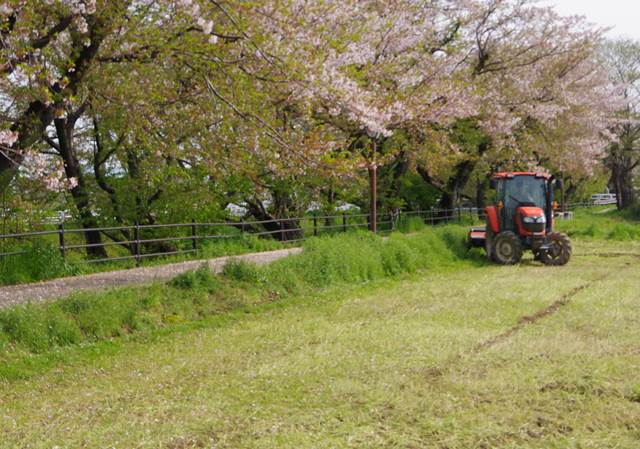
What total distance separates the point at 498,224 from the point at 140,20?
430 inches

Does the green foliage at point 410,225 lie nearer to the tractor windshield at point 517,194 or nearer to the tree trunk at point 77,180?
the tractor windshield at point 517,194

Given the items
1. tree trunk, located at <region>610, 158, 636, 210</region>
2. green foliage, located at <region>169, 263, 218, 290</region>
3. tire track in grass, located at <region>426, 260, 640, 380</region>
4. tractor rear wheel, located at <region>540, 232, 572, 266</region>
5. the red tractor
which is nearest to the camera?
tire track in grass, located at <region>426, 260, 640, 380</region>

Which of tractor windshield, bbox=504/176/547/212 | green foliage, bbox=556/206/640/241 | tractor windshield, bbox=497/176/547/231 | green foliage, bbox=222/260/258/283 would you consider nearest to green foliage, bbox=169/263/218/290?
green foliage, bbox=222/260/258/283

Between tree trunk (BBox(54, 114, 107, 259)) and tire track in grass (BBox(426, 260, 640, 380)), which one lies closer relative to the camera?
Result: tire track in grass (BBox(426, 260, 640, 380))

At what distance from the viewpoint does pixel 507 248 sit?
690 inches

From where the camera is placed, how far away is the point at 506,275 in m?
15.1

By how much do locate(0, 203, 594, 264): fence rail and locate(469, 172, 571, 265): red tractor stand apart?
486 cm

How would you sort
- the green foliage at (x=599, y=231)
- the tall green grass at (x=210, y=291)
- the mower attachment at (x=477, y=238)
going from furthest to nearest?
the green foliage at (x=599, y=231) < the mower attachment at (x=477, y=238) < the tall green grass at (x=210, y=291)

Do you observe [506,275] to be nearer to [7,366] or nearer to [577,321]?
[577,321]

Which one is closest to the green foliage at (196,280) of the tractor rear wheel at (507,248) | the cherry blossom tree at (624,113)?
the tractor rear wheel at (507,248)

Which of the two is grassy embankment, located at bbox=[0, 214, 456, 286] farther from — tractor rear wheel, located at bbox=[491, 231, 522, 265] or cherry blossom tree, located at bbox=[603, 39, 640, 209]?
cherry blossom tree, located at bbox=[603, 39, 640, 209]

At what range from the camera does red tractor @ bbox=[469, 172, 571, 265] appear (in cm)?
1733

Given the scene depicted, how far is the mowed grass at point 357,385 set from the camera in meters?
5.25

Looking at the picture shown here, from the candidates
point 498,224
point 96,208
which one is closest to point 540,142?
point 498,224
